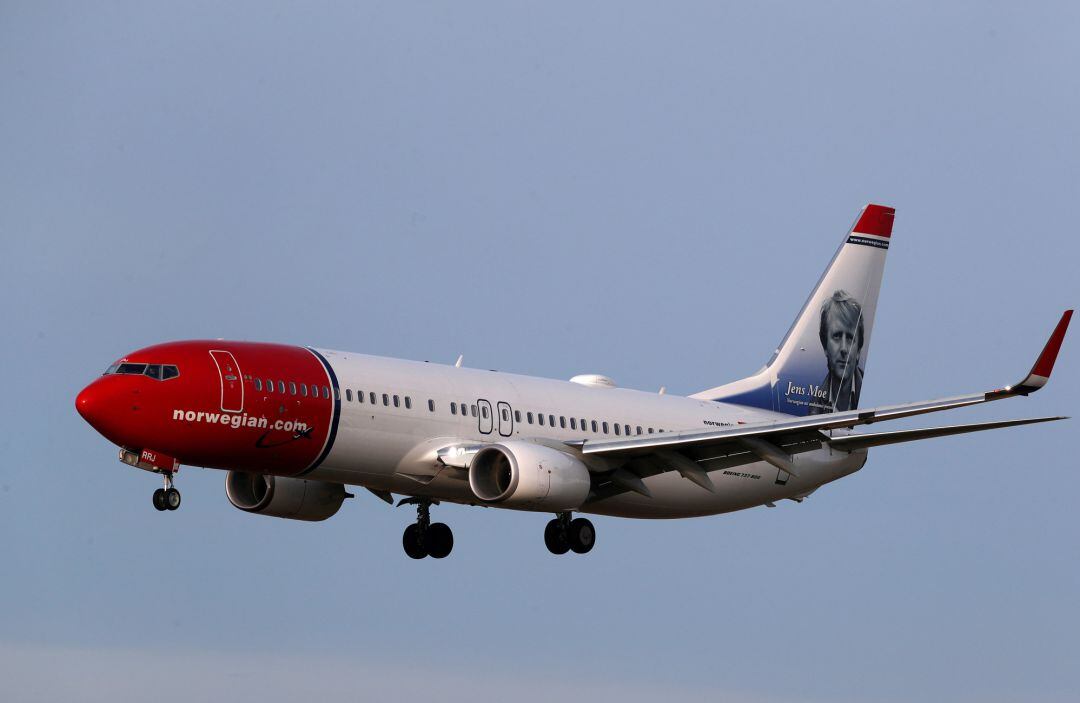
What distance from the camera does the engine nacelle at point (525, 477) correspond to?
44188 mm

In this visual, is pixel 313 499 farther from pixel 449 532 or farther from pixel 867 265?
pixel 867 265

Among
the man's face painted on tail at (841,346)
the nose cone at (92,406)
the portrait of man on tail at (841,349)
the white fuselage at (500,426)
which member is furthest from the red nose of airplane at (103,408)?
the man's face painted on tail at (841,346)

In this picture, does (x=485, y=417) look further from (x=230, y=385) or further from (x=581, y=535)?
→ (x=230, y=385)

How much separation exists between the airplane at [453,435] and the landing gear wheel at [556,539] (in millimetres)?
50

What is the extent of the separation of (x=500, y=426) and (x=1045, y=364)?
13624 mm

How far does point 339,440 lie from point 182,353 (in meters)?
4.13

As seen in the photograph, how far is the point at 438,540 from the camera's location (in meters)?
50.0

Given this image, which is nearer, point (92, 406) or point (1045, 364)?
point (1045, 364)

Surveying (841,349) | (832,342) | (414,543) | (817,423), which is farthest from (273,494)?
(841,349)

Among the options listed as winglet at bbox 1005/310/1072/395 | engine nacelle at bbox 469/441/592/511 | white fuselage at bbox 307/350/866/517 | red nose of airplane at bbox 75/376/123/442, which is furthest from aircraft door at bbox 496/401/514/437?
winglet at bbox 1005/310/1072/395

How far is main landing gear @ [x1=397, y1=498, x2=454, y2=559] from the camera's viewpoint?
1966 inches

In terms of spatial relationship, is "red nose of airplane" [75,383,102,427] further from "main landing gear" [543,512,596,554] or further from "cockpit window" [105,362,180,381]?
"main landing gear" [543,512,596,554]

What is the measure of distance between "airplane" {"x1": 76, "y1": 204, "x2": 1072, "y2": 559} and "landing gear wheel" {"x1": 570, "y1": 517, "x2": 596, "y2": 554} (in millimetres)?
43

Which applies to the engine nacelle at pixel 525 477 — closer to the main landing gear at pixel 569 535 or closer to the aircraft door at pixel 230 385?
the main landing gear at pixel 569 535
